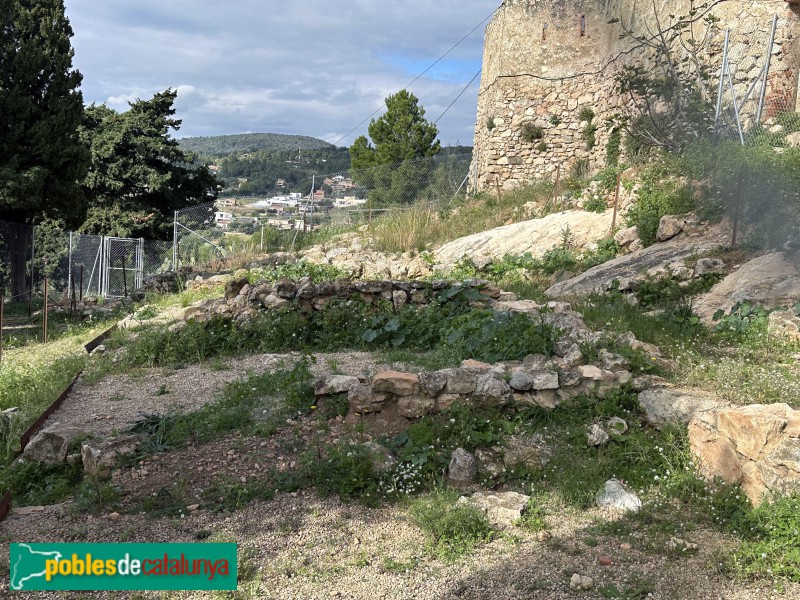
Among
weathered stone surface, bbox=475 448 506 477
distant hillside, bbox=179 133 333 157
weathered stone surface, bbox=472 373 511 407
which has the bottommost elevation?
weathered stone surface, bbox=475 448 506 477

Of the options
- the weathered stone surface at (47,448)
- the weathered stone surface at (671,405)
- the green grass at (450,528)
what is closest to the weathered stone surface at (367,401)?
the green grass at (450,528)

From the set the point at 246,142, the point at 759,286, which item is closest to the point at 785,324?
the point at 759,286

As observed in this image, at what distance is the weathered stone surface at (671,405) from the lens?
14.9 ft

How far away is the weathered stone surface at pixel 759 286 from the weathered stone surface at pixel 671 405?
2.88m

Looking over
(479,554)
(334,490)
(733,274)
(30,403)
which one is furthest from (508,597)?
(733,274)

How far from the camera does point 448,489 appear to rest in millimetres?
4133

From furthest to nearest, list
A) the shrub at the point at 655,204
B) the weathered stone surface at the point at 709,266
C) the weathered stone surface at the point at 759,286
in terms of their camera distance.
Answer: the shrub at the point at 655,204 → the weathered stone surface at the point at 709,266 → the weathered stone surface at the point at 759,286

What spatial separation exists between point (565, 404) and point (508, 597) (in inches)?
77.5

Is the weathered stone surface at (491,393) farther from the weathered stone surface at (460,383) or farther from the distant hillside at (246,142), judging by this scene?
the distant hillside at (246,142)

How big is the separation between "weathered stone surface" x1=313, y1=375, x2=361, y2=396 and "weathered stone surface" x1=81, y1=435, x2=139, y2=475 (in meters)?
1.35

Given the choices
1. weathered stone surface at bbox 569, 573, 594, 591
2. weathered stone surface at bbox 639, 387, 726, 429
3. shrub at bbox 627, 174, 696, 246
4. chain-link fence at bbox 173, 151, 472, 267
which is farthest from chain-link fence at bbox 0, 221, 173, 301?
weathered stone surface at bbox 569, 573, 594, 591

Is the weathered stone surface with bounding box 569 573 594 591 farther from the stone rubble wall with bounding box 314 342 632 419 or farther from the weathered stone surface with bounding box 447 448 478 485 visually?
the stone rubble wall with bounding box 314 342 632 419

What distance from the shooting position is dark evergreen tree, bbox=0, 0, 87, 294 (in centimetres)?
1495

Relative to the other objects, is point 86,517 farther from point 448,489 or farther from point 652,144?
point 652,144
